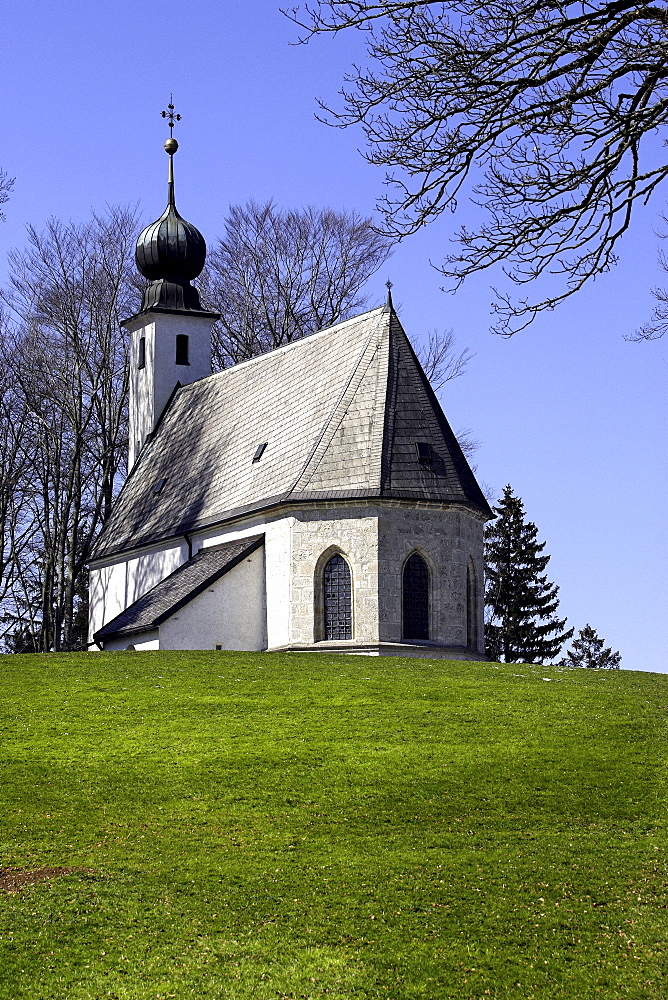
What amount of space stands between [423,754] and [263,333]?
1399 inches

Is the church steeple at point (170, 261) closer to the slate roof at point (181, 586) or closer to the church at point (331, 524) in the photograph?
the church at point (331, 524)

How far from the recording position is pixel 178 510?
129ft

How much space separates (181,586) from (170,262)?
699 inches

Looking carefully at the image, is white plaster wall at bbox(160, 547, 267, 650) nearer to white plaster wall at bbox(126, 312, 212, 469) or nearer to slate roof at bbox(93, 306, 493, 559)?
slate roof at bbox(93, 306, 493, 559)

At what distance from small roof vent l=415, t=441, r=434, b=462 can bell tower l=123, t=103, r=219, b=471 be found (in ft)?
56.8

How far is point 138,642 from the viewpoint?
3469 cm

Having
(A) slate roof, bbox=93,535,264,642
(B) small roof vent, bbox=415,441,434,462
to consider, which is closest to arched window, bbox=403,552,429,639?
(B) small roof vent, bbox=415,441,434,462

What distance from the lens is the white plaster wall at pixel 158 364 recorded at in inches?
1877

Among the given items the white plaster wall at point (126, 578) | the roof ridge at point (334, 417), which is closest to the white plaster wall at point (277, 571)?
the roof ridge at point (334, 417)

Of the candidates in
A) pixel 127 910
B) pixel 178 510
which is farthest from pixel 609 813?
pixel 178 510

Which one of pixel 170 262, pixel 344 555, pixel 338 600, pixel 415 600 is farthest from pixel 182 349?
pixel 415 600

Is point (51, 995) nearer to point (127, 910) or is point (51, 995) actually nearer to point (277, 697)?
point (127, 910)

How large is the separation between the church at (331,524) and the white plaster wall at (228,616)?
3 centimetres

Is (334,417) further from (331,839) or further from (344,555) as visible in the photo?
(331,839)
